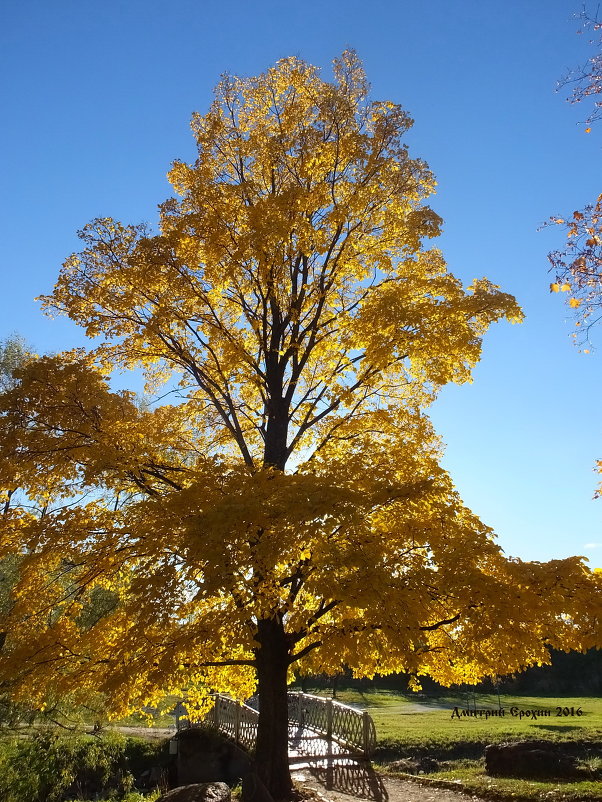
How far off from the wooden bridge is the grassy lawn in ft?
3.59

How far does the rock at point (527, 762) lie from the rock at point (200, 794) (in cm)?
713

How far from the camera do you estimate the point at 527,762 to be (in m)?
12.0

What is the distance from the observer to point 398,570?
6.80 m

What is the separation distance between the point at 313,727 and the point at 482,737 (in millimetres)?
5587

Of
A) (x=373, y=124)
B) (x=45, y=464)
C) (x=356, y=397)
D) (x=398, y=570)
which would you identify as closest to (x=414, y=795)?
(x=398, y=570)

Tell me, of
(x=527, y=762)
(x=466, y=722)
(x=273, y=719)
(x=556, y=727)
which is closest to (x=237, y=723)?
(x=273, y=719)

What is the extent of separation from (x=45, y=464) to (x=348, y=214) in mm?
7072

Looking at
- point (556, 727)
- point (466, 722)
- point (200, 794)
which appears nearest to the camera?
point (200, 794)

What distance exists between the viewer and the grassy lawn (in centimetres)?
995

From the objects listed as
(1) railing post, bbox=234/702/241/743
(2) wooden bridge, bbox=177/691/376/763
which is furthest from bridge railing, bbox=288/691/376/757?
(1) railing post, bbox=234/702/241/743

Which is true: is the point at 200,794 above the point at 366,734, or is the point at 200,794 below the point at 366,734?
above

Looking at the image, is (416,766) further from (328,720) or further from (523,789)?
(523,789)

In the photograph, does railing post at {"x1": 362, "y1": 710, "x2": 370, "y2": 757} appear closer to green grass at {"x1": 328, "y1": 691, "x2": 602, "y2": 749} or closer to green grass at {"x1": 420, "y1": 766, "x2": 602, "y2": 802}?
green grass at {"x1": 420, "y1": 766, "x2": 602, "y2": 802}

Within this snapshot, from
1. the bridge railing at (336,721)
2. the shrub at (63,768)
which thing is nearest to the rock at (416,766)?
the bridge railing at (336,721)
